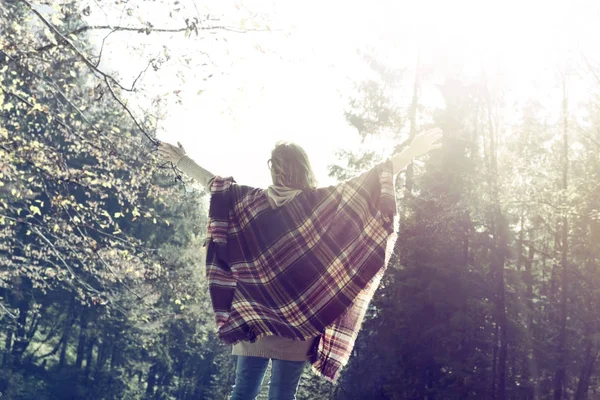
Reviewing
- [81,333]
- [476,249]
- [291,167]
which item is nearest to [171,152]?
[291,167]

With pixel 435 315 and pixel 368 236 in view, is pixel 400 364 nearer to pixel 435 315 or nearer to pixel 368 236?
pixel 435 315

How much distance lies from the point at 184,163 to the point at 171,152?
12cm

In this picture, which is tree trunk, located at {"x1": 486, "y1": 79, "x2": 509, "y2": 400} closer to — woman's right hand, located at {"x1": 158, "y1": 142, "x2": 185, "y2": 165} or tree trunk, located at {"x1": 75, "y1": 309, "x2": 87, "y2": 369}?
tree trunk, located at {"x1": 75, "y1": 309, "x2": 87, "y2": 369}

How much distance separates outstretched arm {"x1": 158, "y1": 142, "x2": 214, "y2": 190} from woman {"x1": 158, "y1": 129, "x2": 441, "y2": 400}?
0.27 m

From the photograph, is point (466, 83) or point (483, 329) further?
point (466, 83)

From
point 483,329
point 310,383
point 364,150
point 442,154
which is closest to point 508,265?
point 483,329

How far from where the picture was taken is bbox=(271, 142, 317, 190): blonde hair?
→ 9.36ft

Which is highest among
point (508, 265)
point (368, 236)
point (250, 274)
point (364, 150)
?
point (364, 150)

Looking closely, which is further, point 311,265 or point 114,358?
point 114,358

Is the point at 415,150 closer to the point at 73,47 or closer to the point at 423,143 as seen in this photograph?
the point at 423,143

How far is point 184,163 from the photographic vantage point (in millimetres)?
3217

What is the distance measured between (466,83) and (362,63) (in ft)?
14.7

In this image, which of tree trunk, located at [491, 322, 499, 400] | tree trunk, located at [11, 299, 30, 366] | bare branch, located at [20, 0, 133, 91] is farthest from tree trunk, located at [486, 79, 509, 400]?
tree trunk, located at [11, 299, 30, 366]

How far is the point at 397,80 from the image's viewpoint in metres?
25.3
